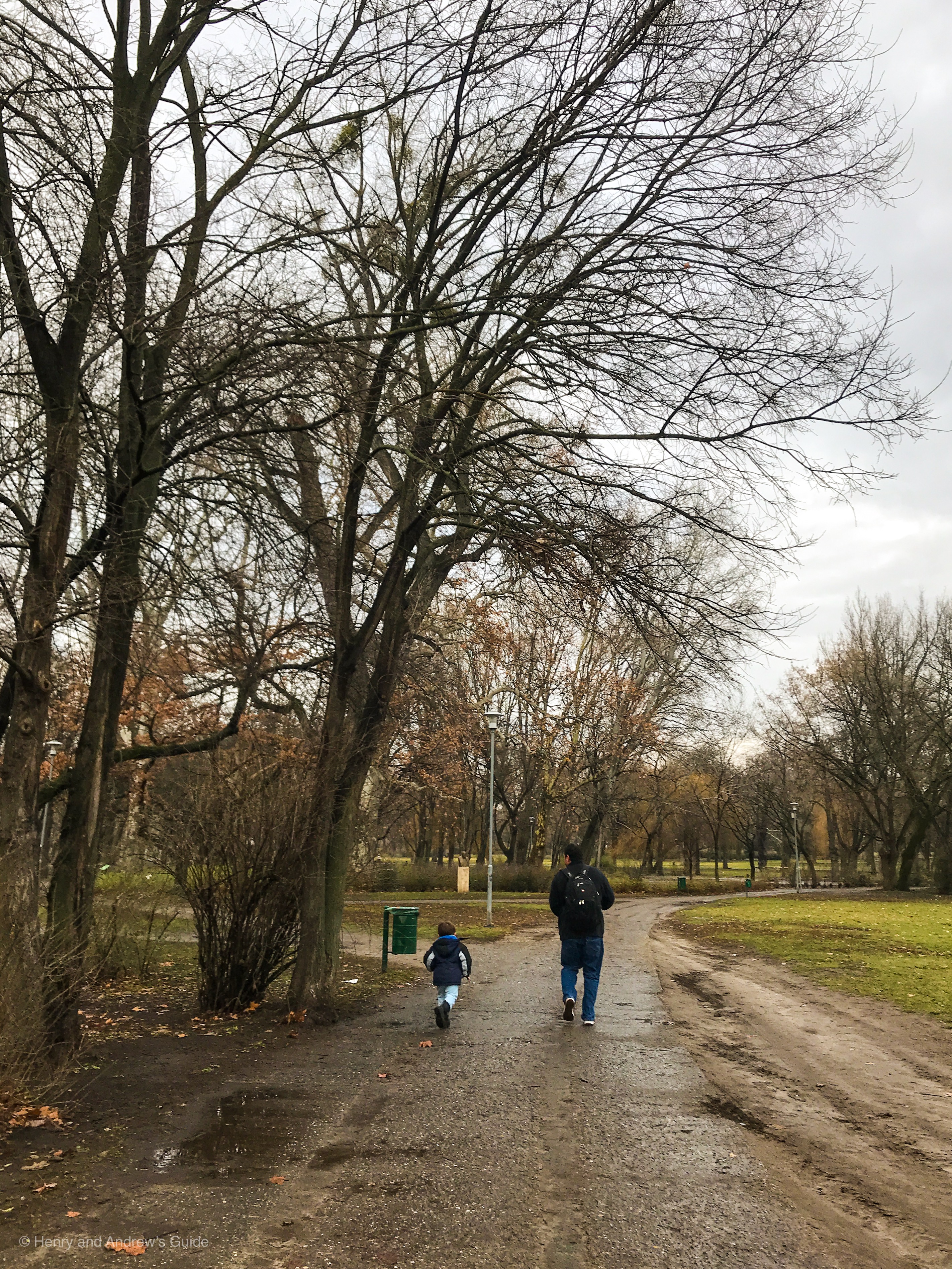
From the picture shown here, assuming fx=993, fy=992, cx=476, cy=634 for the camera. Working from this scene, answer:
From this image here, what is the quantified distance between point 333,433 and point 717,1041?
657 centimetres

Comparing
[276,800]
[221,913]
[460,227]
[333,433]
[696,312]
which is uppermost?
[460,227]

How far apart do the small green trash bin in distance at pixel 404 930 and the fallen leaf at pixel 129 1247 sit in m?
8.97

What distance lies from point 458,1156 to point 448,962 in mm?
4239

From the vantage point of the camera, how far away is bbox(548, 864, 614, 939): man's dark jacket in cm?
1002

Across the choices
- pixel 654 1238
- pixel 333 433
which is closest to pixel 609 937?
pixel 333 433

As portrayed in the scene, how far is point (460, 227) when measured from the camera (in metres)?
9.50

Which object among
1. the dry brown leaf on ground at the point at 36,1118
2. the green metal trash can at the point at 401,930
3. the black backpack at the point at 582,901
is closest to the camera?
the dry brown leaf on ground at the point at 36,1118

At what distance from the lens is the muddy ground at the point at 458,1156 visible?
440 centimetres

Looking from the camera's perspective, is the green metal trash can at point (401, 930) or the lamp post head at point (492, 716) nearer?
the green metal trash can at point (401, 930)

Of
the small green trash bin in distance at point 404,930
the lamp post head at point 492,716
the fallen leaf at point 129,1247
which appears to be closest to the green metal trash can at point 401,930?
the small green trash bin in distance at point 404,930

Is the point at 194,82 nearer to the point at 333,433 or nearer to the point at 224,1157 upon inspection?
the point at 333,433

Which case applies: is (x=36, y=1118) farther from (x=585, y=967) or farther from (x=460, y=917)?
(x=460, y=917)

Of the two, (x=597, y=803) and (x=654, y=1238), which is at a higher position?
(x=597, y=803)

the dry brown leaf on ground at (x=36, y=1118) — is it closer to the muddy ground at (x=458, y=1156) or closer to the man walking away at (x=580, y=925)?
the muddy ground at (x=458, y=1156)
